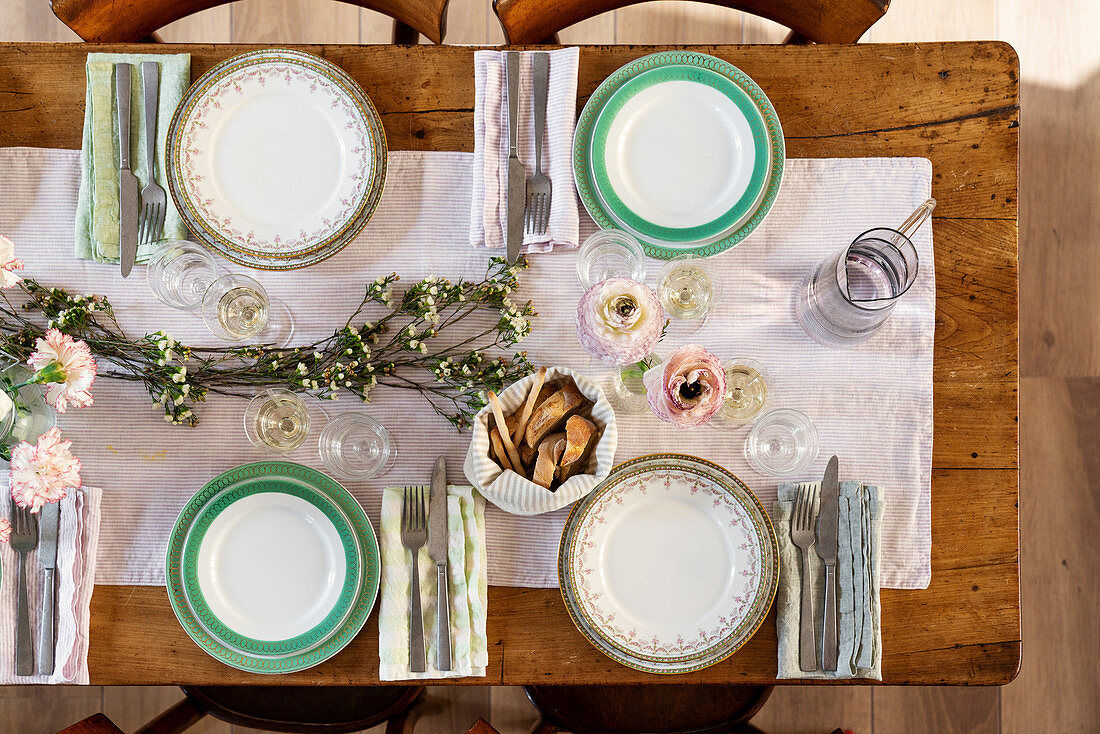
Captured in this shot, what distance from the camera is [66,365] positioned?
33.2 inches

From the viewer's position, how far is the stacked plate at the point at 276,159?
103cm

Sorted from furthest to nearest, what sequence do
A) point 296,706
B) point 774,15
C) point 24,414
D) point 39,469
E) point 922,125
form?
point 296,706 → point 774,15 → point 922,125 → point 24,414 → point 39,469

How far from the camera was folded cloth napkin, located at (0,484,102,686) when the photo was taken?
100cm

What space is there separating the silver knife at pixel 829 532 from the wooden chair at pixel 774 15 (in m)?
0.61

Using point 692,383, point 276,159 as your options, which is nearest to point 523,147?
point 276,159

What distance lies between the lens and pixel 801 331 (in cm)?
106

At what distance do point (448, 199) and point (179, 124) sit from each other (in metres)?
0.36

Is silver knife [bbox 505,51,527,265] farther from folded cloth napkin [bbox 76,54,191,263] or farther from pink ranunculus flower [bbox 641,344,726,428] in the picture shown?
folded cloth napkin [bbox 76,54,191,263]

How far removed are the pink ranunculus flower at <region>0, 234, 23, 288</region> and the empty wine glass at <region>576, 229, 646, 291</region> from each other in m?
0.65

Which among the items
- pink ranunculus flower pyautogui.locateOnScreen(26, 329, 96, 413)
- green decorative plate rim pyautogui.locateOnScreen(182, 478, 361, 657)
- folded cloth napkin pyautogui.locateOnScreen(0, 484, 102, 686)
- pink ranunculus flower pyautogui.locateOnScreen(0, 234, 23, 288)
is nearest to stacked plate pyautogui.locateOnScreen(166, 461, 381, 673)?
green decorative plate rim pyautogui.locateOnScreen(182, 478, 361, 657)

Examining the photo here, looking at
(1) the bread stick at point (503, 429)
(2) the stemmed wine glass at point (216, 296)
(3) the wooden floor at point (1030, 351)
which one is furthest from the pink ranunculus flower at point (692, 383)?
(3) the wooden floor at point (1030, 351)

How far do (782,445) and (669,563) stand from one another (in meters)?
0.22

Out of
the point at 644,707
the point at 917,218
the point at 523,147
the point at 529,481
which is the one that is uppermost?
the point at 523,147

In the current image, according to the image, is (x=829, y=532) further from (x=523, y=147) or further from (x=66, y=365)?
(x=66, y=365)
